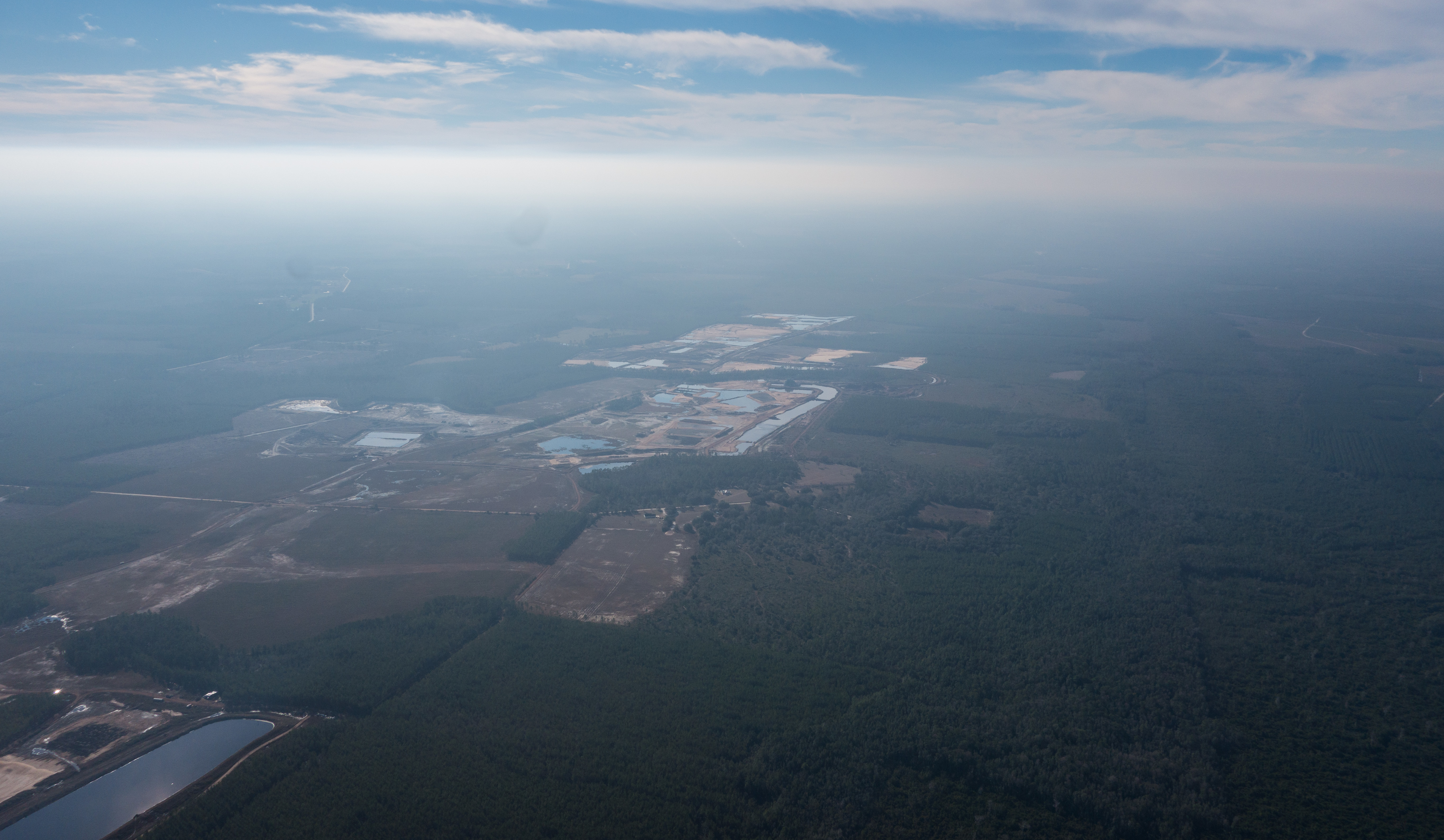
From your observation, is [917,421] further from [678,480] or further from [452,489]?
[452,489]

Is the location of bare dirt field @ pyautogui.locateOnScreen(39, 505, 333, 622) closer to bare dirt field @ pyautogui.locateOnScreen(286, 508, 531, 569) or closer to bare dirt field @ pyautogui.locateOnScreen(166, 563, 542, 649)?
bare dirt field @ pyautogui.locateOnScreen(286, 508, 531, 569)

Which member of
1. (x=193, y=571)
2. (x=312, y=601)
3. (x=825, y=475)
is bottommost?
(x=312, y=601)

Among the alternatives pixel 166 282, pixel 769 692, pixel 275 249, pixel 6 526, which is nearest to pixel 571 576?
pixel 769 692

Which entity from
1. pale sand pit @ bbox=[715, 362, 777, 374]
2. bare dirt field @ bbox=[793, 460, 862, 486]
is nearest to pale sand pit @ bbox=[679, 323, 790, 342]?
pale sand pit @ bbox=[715, 362, 777, 374]

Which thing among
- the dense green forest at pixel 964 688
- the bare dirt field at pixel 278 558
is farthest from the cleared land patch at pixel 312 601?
the dense green forest at pixel 964 688

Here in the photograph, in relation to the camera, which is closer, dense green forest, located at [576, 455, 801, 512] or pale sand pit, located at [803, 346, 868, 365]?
dense green forest, located at [576, 455, 801, 512]

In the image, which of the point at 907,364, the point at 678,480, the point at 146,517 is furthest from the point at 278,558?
the point at 907,364

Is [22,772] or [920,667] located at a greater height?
[920,667]

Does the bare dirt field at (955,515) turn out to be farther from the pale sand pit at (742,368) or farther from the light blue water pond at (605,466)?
the pale sand pit at (742,368)
